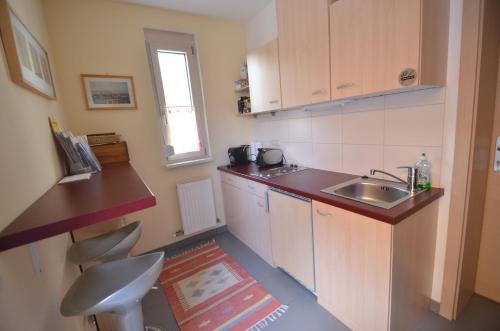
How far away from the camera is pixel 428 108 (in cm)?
137

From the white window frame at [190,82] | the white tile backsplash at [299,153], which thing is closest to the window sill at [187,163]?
the white window frame at [190,82]

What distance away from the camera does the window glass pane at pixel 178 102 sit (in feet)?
8.00

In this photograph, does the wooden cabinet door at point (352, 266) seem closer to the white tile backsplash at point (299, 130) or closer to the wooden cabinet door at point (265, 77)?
the white tile backsplash at point (299, 130)

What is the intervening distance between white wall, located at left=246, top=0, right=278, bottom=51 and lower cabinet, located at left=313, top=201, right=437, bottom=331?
193 centimetres

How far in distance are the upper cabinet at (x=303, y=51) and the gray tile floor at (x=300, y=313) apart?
150cm

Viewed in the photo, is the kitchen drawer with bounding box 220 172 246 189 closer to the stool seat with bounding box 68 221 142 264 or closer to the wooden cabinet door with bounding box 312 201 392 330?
the wooden cabinet door with bounding box 312 201 392 330

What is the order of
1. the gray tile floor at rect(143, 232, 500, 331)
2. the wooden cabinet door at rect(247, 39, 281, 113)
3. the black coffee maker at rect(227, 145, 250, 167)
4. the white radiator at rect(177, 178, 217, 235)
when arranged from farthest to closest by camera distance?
the black coffee maker at rect(227, 145, 250, 167) < the white radiator at rect(177, 178, 217, 235) < the wooden cabinet door at rect(247, 39, 281, 113) < the gray tile floor at rect(143, 232, 500, 331)

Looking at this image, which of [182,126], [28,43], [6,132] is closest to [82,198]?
[6,132]

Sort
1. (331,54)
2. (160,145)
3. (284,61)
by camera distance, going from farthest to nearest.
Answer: (160,145)
(284,61)
(331,54)

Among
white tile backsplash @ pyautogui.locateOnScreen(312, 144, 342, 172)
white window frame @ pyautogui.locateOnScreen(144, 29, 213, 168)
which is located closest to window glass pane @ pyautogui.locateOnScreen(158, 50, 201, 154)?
white window frame @ pyautogui.locateOnScreen(144, 29, 213, 168)

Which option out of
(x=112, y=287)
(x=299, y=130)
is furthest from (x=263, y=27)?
(x=112, y=287)

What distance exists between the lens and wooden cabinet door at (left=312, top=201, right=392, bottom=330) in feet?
3.88

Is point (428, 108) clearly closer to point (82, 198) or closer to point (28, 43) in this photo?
point (82, 198)

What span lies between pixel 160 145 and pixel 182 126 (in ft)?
1.08
